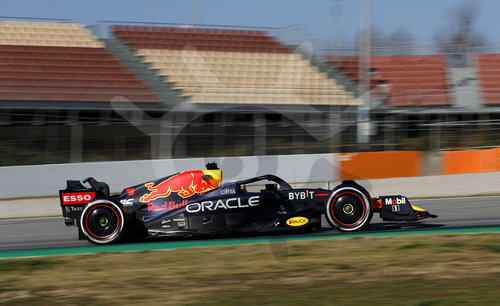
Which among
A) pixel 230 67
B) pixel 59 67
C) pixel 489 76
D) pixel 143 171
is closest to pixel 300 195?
pixel 143 171

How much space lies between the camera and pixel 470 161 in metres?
17.1

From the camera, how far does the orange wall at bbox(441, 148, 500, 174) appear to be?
16953 millimetres

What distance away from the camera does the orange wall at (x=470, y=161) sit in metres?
17.0

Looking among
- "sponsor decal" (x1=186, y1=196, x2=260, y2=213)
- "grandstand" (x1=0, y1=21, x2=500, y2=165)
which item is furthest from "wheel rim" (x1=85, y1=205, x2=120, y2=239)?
"grandstand" (x1=0, y1=21, x2=500, y2=165)

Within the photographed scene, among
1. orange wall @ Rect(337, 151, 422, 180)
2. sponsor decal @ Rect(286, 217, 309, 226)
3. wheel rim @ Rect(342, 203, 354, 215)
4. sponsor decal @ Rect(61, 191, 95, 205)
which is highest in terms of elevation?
orange wall @ Rect(337, 151, 422, 180)

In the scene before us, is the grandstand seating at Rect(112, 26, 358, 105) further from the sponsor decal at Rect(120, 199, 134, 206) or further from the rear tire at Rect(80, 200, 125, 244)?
the rear tire at Rect(80, 200, 125, 244)

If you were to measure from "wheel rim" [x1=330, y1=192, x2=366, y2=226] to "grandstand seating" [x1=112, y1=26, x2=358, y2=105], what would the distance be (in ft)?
33.0

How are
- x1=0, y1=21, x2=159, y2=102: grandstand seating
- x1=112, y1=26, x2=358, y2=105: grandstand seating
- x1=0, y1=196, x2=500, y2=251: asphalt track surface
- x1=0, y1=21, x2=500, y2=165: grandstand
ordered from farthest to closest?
1. x1=112, y1=26, x2=358, y2=105: grandstand seating
2. x1=0, y1=21, x2=159, y2=102: grandstand seating
3. x1=0, y1=21, x2=500, y2=165: grandstand
4. x1=0, y1=196, x2=500, y2=251: asphalt track surface

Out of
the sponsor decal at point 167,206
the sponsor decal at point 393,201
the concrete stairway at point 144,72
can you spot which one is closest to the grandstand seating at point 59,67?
the concrete stairway at point 144,72

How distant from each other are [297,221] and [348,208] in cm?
73

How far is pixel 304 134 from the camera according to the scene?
17000 mm

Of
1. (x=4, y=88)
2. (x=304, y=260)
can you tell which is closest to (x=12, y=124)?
(x=4, y=88)

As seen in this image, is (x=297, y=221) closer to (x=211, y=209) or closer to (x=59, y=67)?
(x=211, y=209)

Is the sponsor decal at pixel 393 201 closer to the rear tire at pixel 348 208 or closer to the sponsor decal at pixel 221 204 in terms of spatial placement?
the rear tire at pixel 348 208
